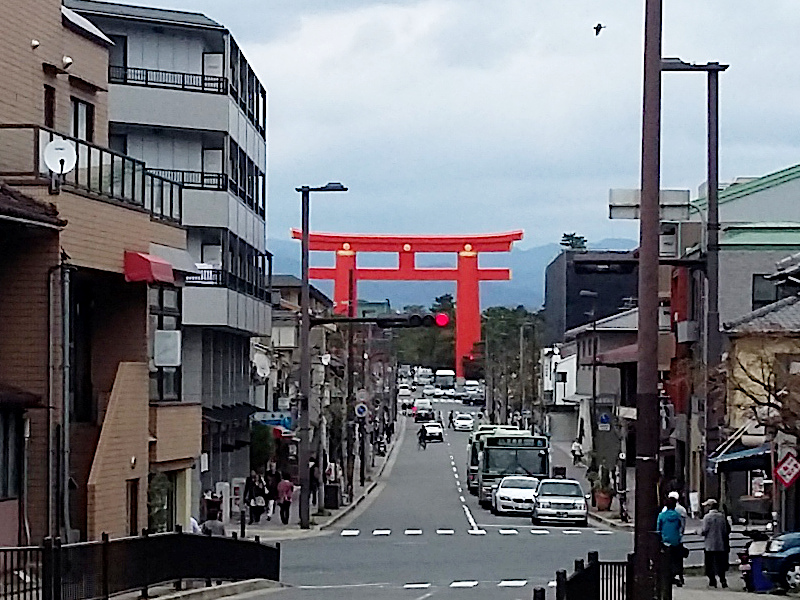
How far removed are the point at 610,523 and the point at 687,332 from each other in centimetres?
996

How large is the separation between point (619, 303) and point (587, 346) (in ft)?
91.5

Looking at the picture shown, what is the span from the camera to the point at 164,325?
32.1m

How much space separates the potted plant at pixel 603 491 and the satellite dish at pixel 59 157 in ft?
128

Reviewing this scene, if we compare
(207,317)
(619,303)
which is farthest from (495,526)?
(619,303)

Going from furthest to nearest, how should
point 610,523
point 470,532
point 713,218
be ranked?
1. point 610,523
2. point 470,532
3. point 713,218

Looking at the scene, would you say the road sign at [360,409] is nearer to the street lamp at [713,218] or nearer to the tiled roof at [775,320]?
the tiled roof at [775,320]

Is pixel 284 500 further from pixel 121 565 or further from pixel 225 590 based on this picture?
pixel 121 565

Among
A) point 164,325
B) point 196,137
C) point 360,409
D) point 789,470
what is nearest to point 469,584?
point 789,470

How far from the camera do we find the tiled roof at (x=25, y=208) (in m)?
21.8

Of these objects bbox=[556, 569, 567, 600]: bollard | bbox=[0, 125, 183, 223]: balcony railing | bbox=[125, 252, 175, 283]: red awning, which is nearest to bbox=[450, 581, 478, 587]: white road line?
bbox=[125, 252, 175, 283]: red awning

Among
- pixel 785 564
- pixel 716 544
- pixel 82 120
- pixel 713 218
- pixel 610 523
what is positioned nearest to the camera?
pixel 785 564

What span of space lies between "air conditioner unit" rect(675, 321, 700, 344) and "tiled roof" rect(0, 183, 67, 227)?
3816cm

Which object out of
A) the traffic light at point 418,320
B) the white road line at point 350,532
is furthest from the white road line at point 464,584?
the white road line at point 350,532

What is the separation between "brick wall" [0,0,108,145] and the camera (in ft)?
84.0
